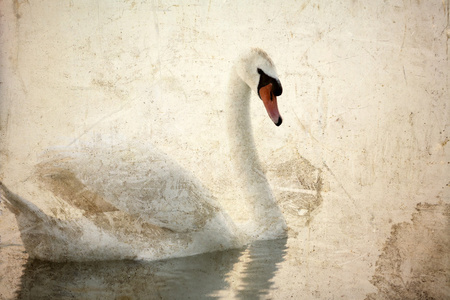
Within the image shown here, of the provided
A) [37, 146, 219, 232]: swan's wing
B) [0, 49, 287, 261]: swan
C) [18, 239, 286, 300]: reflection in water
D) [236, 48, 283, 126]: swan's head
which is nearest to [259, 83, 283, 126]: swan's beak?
[236, 48, 283, 126]: swan's head

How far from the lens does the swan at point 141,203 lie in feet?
5.43

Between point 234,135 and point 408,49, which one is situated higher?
point 408,49

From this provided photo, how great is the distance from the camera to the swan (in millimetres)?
1654

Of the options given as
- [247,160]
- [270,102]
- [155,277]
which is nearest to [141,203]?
[155,277]

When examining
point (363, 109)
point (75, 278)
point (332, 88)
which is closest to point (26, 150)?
point (75, 278)

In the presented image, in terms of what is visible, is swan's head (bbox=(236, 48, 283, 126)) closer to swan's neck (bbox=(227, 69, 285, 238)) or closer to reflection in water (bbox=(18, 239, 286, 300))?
swan's neck (bbox=(227, 69, 285, 238))

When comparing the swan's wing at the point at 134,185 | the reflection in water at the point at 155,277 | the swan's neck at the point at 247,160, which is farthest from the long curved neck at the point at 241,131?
the reflection in water at the point at 155,277

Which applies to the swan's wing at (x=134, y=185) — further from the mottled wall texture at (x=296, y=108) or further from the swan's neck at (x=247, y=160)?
the swan's neck at (x=247, y=160)

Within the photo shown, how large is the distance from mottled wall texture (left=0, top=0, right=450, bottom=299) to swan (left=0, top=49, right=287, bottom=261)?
0.06 metres

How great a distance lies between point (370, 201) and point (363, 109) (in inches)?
19.4

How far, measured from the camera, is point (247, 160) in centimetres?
167

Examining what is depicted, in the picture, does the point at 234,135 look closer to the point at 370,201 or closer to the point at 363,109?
the point at 363,109

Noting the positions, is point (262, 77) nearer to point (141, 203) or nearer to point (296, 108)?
point (296, 108)

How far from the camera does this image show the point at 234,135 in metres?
1.67
